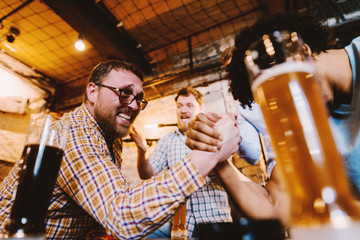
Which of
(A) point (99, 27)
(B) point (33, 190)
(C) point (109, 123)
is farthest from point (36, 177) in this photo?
(A) point (99, 27)

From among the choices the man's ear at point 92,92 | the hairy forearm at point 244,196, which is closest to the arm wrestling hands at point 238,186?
the hairy forearm at point 244,196

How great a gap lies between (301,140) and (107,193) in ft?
2.31

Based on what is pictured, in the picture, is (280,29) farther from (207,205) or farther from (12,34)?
(12,34)

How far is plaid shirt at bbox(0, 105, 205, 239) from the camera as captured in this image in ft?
2.36

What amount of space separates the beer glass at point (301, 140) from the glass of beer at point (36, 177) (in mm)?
646

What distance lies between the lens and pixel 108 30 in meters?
3.34

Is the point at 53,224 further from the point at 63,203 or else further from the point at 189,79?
the point at 189,79

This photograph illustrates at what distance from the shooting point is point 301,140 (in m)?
0.44

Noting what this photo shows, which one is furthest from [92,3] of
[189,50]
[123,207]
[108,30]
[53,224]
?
[123,207]

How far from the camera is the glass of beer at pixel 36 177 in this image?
58 cm

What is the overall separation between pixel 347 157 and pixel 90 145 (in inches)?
52.3

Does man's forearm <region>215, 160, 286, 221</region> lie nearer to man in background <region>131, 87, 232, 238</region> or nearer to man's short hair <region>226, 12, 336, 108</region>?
man's short hair <region>226, 12, 336, 108</region>

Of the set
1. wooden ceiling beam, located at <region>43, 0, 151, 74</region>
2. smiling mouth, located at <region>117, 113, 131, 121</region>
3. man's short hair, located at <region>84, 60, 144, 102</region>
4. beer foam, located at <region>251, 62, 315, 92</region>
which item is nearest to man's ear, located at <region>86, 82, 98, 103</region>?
man's short hair, located at <region>84, 60, 144, 102</region>

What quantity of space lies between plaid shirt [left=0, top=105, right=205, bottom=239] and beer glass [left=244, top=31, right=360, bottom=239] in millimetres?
363
